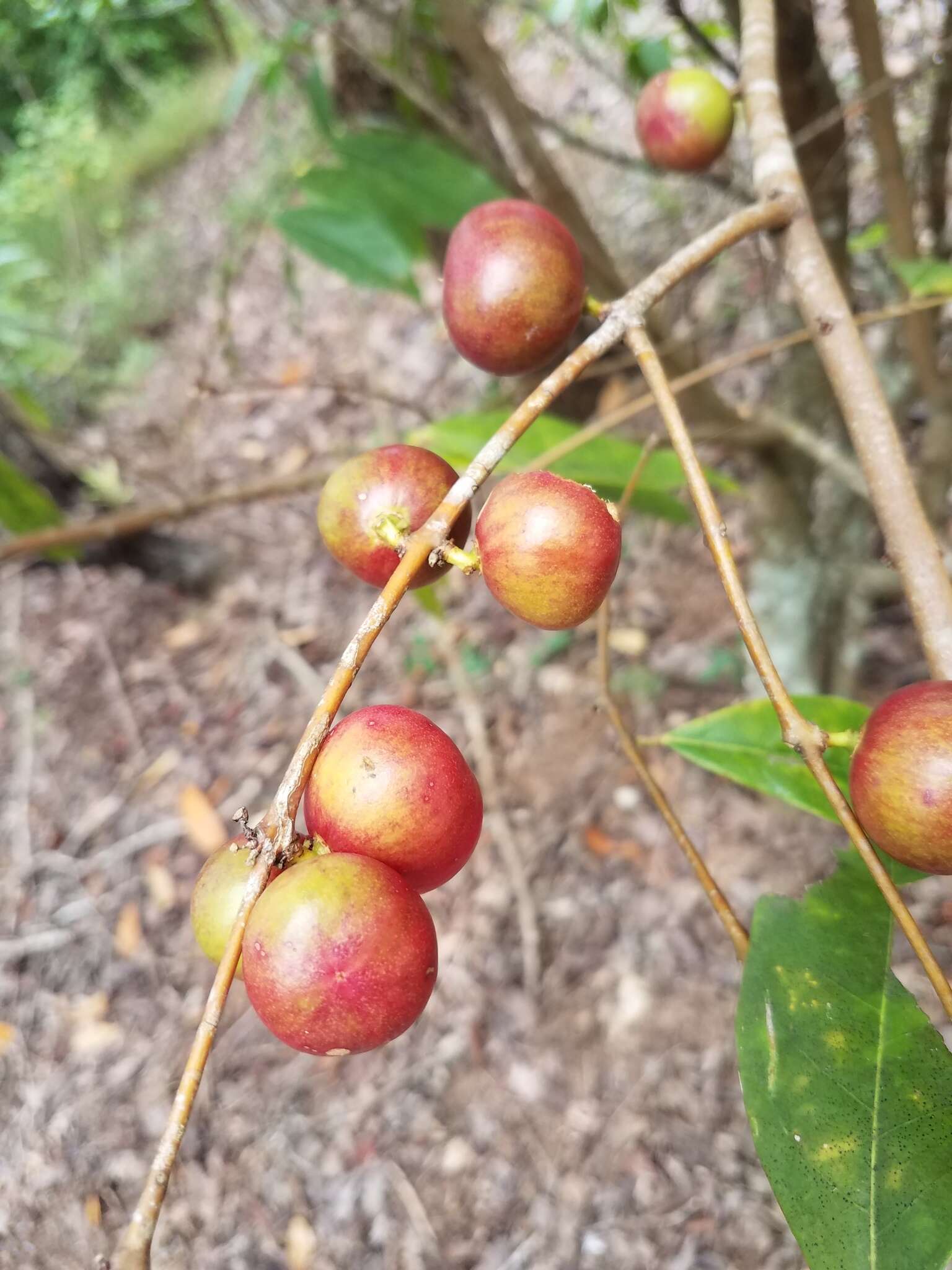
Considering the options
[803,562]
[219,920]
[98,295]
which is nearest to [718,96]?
[219,920]

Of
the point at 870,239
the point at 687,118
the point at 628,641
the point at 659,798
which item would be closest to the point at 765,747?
the point at 659,798

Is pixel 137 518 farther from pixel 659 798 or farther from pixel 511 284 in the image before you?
pixel 659 798

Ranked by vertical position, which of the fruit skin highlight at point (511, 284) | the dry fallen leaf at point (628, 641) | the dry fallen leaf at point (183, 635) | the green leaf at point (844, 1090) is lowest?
the dry fallen leaf at point (628, 641)

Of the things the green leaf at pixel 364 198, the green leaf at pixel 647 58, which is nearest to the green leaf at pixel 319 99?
the green leaf at pixel 364 198

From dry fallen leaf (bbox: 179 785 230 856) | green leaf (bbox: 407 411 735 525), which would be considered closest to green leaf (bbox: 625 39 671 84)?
green leaf (bbox: 407 411 735 525)

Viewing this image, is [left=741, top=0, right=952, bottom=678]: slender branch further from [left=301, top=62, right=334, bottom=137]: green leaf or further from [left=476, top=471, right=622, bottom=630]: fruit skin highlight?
[left=301, top=62, right=334, bottom=137]: green leaf

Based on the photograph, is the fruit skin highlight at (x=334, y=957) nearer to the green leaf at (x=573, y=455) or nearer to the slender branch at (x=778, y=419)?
the slender branch at (x=778, y=419)

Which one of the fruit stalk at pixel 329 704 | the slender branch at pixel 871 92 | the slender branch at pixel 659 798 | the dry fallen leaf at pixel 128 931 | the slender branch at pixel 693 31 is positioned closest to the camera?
the fruit stalk at pixel 329 704
